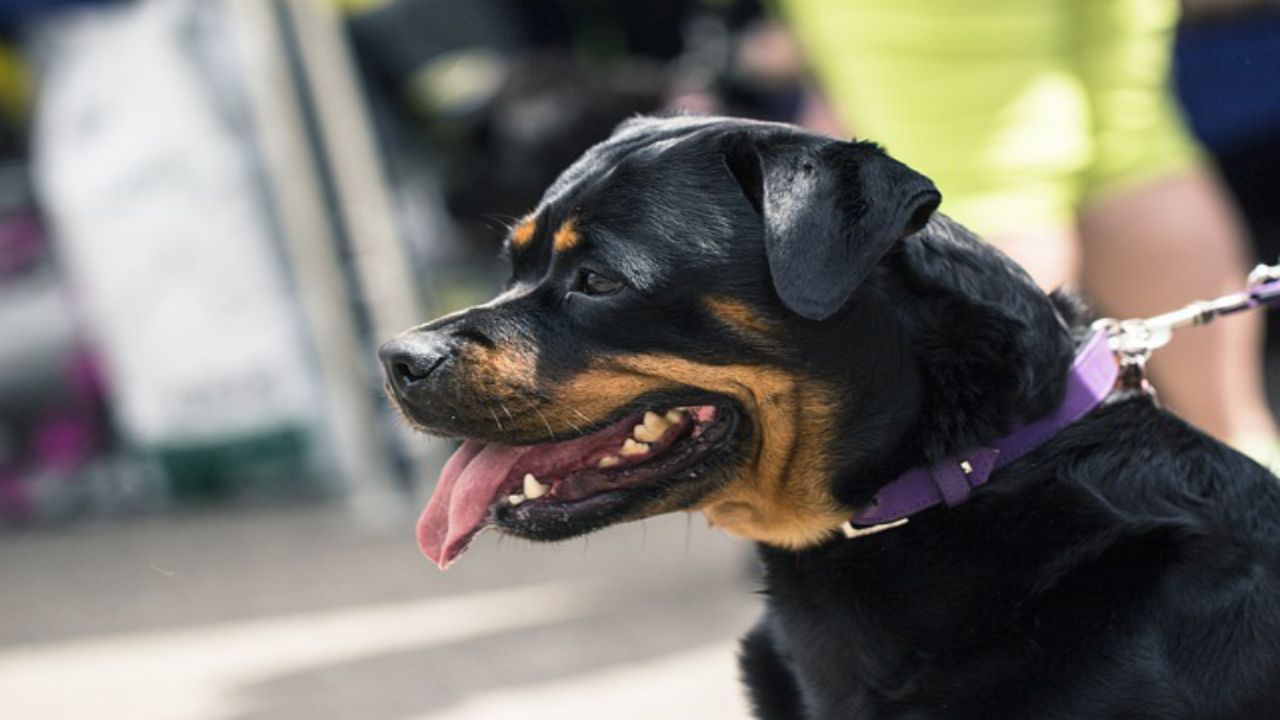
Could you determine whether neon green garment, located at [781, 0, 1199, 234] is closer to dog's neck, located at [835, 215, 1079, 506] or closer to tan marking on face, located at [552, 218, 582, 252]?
dog's neck, located at [835, 215, 1079, 506]

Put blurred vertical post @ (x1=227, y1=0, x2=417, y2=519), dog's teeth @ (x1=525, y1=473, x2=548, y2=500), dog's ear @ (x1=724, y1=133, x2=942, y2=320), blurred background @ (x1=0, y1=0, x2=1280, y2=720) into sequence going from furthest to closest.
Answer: blurred vertical post @ (x1=227, y1=0, x2=417, y2=519)
blurred background @ (x1=0, y1=0, x2=1280, y2=720)
dog's teeth @ (x1=525, y1=473, x2=548, y2=500)
dog's ear @ (x1=724, y1=133, x2=942, y2=320)

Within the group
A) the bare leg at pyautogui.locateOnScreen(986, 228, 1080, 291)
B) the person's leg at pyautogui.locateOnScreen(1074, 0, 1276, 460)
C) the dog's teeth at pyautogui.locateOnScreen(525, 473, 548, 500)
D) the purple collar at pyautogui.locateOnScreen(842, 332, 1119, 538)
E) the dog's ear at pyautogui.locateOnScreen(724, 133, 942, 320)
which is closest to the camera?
the dog's ear at pyautogui.locateOnScreen(724, 133, 942, 320)

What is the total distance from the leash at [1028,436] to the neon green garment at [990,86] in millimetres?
889

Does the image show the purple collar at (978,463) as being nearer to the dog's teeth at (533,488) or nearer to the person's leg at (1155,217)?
the dog's teeth at (533,488)

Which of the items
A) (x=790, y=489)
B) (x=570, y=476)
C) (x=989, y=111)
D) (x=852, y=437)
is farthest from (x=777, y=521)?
(x=989, y=111)

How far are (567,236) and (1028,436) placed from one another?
2.35 ft

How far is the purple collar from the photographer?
8.07 feet

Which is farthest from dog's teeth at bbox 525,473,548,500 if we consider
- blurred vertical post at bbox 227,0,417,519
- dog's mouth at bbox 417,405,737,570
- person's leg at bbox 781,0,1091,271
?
blurred vertical post at bbox 227,0,417,519

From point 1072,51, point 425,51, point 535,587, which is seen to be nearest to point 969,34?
point 1072,51

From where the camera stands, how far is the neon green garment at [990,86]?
351 centimetres

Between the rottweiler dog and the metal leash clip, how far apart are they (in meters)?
0.06

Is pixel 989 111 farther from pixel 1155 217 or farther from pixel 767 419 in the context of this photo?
pixel 767 419

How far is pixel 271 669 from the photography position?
4.86 meters

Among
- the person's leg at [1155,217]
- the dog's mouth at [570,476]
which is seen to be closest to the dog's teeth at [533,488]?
the dog's mouth at [570,476]
